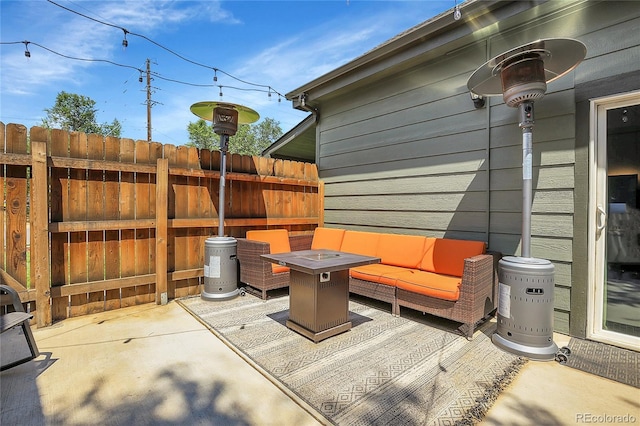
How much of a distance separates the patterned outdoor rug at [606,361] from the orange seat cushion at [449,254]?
1.07 metres

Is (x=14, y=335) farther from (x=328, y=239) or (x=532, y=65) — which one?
(x=532, y=65)

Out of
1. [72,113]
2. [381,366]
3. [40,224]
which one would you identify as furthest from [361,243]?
[72,113]

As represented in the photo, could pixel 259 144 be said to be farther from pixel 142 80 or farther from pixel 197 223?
pixel 197 223

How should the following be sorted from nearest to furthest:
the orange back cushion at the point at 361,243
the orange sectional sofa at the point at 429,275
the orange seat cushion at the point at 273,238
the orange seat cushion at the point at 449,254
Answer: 1. the orange sectional sofa at the point at 429,275
2. the orange seat cushion at the point at 449,254
3. the orange back cushion at the point at 361,243
4. the orange seat cushion at the point at 273,238

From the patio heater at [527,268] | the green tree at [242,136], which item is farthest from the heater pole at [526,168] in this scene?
the green tree at [242,136]

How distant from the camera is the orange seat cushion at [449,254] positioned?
10.4 feet

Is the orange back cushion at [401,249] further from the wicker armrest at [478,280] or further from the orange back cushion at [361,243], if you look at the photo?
the wicker armrest at [478,280]

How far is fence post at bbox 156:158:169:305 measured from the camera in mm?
3521

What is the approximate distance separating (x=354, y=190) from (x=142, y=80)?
13072 millimetres

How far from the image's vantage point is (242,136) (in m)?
26.6

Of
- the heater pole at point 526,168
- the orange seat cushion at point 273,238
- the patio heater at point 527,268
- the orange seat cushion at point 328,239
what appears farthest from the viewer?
the orange seat cushion at point 328,239

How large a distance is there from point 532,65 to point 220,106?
3059mm

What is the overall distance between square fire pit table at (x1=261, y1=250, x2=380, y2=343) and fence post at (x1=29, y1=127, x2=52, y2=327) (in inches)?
84.2

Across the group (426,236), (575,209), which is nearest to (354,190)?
(426,236)
